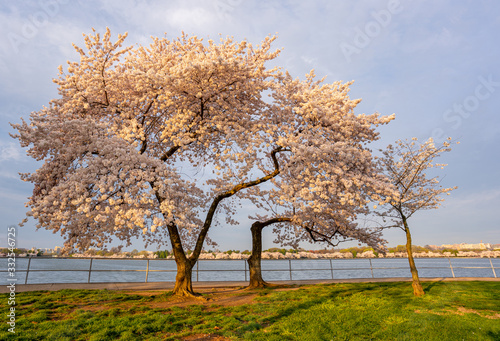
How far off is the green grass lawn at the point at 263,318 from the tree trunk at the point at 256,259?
10.3ft

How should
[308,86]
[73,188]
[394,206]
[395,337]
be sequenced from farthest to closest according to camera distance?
1. [308,86]
2. [394,206]
3. [73,188]
4. [395,337]

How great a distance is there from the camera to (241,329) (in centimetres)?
711

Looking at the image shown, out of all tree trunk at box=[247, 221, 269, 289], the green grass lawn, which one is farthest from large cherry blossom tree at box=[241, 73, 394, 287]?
the green grass lawn

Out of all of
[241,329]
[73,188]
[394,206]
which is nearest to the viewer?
[241,329]

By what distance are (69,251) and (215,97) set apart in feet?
27.4

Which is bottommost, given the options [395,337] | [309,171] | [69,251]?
[395,337]

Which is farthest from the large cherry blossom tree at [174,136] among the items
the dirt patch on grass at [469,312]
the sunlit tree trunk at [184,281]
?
the dirt patch on grass at [469,312]

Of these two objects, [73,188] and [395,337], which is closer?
[395,337]

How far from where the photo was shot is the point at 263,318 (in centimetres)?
798

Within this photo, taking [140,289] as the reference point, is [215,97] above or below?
above

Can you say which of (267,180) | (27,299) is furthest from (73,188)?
(267,180)

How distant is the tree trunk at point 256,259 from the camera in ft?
A: 47.1

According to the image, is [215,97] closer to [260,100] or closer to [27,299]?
[260,100]

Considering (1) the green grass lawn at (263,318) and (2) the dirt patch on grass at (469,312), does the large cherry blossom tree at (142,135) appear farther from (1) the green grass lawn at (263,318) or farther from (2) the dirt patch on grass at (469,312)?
(2) the dirt patch on grass at (469,312)
